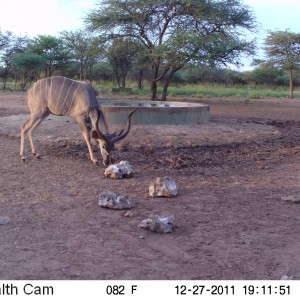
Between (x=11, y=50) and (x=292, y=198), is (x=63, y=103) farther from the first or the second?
(x=11, y=50)

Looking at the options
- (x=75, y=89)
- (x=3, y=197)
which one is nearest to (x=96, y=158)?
(x=75, y=89)

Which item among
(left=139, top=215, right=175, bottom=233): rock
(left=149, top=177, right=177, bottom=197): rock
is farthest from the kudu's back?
(left=139, top=215, right=175, bottom=233): rock

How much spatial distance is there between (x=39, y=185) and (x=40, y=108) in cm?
240

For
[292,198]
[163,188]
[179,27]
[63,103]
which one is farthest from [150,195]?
[179,27]

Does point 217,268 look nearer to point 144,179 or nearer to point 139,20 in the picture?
point 144,179

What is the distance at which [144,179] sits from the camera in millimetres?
7016

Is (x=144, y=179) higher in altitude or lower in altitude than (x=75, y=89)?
lower

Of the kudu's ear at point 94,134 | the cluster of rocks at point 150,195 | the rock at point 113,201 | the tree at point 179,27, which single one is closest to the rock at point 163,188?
the cluster of rocks at point 150,195

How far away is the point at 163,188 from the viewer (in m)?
5.95

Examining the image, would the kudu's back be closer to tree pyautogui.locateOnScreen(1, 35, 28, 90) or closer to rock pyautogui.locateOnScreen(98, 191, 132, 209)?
rock pyautogui.locateOnScreen(98, 191, 132, 209)

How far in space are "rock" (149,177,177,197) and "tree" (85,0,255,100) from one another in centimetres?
1592

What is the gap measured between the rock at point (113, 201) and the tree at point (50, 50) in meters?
30.4

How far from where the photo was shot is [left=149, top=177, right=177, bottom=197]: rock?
594 centimetres
